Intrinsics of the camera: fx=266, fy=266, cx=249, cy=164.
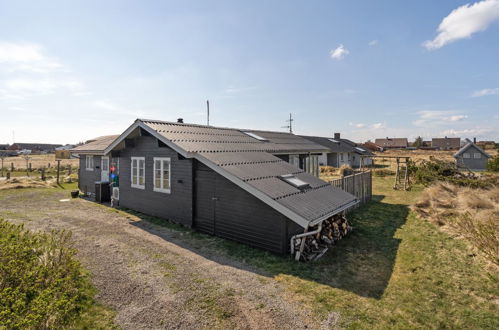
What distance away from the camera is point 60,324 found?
15.6 ft

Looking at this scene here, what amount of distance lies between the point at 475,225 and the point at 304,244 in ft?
22.3

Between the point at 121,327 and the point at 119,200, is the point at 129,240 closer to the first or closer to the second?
the point at 121,327

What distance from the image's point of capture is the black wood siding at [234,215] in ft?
27.2

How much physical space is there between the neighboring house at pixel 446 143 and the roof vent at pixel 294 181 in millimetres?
114286

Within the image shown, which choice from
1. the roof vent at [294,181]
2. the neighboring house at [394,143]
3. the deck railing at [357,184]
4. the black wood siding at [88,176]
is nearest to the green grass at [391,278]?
the roof vent at [294,181]

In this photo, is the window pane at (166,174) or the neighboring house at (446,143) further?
the neighboring house at (446,143)

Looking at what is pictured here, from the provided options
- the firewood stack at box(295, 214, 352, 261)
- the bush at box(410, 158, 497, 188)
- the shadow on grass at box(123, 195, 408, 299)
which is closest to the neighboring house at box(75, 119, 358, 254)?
the firewood stack at box(295, 214, 352, 261)

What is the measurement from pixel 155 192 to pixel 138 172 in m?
1.80

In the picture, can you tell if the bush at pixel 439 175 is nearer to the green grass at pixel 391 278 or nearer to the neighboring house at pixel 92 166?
the green grass at pixel 391 278

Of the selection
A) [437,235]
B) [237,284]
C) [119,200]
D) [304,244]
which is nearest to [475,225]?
[437,235]

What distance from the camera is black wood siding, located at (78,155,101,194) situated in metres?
19.2

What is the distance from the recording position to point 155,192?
12.6 meters

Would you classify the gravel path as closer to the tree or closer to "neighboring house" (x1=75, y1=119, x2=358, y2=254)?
"neighboring house" (x1=75, y1=119, x2=358, y2=254)

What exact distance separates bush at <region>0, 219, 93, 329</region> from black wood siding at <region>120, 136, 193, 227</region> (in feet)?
15.6
